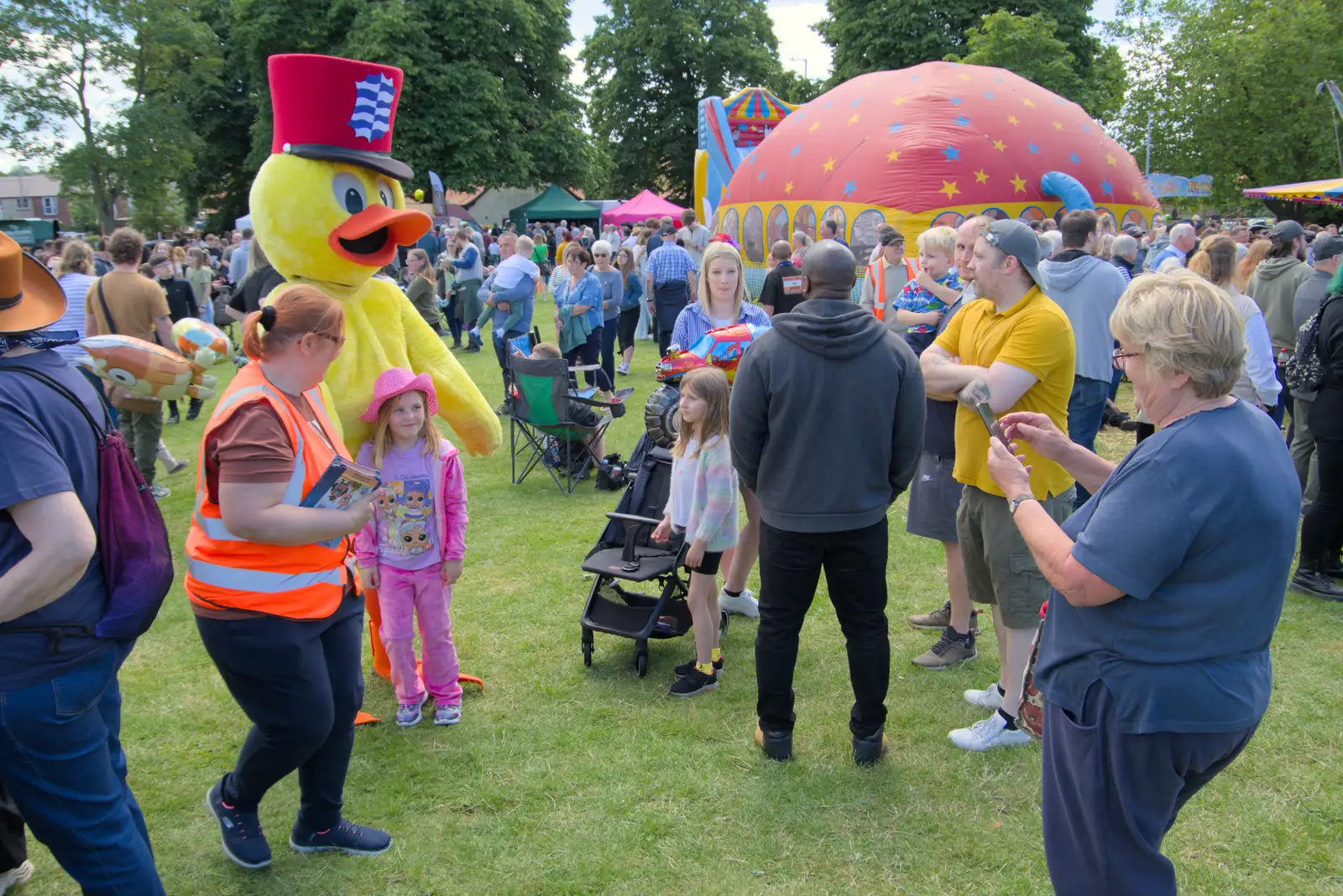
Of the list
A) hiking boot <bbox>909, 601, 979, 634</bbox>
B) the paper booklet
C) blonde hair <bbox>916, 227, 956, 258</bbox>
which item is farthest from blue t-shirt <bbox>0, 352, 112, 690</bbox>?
blonde hair <bbox>916, 227, 956, 258</bbox>

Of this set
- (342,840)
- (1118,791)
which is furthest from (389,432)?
(1118,791)

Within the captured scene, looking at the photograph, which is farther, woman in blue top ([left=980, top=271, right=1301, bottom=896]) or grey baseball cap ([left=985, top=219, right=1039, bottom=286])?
grey baseball cap ([left=985, top=219, right=1039, bottom=286])

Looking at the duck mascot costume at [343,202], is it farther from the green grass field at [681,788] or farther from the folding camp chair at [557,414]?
the folding camp chair at [557,414]

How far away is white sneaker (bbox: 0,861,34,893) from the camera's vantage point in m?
2.99

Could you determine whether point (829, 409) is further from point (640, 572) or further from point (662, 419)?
point (662, 419)

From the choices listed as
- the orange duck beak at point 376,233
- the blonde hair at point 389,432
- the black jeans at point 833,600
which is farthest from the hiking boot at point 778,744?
the orange duck beak at point 376,233

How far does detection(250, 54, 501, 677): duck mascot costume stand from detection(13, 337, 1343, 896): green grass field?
149 cm

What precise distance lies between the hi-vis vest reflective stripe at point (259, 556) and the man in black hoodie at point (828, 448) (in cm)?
154

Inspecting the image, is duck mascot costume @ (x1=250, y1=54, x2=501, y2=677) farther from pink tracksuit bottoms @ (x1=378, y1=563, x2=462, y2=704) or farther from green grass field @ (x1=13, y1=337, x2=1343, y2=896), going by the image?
green grass field @ (x1=13, y1=337, x2=1343, y2=896)

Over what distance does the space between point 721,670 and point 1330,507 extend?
3680mm

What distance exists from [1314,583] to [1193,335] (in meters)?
4.37

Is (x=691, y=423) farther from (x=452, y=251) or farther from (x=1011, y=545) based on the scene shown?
(x=452, y=251)

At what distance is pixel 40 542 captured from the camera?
6.72ft

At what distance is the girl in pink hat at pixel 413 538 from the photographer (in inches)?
149
